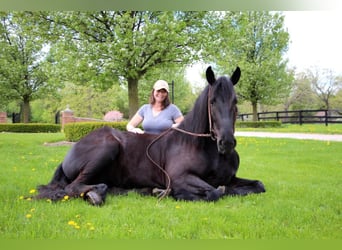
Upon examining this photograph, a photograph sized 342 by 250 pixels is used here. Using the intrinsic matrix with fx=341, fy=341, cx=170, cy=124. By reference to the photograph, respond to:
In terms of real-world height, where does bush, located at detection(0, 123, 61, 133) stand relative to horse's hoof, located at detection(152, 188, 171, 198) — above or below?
above

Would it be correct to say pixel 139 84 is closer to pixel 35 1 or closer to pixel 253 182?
pixel 35 1

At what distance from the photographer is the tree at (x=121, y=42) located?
4062 millimetres

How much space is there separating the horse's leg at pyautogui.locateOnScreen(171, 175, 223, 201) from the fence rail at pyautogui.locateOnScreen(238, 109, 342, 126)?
186 centimetres

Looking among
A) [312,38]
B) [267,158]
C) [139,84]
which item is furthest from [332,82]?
[139,84]

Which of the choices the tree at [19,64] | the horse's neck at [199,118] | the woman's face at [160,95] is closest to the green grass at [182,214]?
the horse's neck at [199,118]

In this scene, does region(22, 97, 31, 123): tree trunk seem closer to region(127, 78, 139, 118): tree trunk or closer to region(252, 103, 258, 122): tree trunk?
region(127, 78, 139, 118): tree trunk

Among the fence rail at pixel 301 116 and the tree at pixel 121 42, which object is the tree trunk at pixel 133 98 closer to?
the tree at pixel 121 42

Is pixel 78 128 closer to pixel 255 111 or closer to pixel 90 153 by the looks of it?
pixel 90 153

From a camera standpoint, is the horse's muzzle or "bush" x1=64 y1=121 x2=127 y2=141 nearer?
the horse's muzzle

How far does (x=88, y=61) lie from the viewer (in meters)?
4.16

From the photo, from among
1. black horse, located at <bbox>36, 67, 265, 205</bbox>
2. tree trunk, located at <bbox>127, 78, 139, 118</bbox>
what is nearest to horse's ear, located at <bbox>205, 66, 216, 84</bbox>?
black horse, located at <bbox>36, 67, 265, 205</bbox>

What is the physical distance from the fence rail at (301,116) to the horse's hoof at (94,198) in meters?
2.30

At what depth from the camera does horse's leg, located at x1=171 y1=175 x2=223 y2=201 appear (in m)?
2.39

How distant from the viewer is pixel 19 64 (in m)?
3.74
